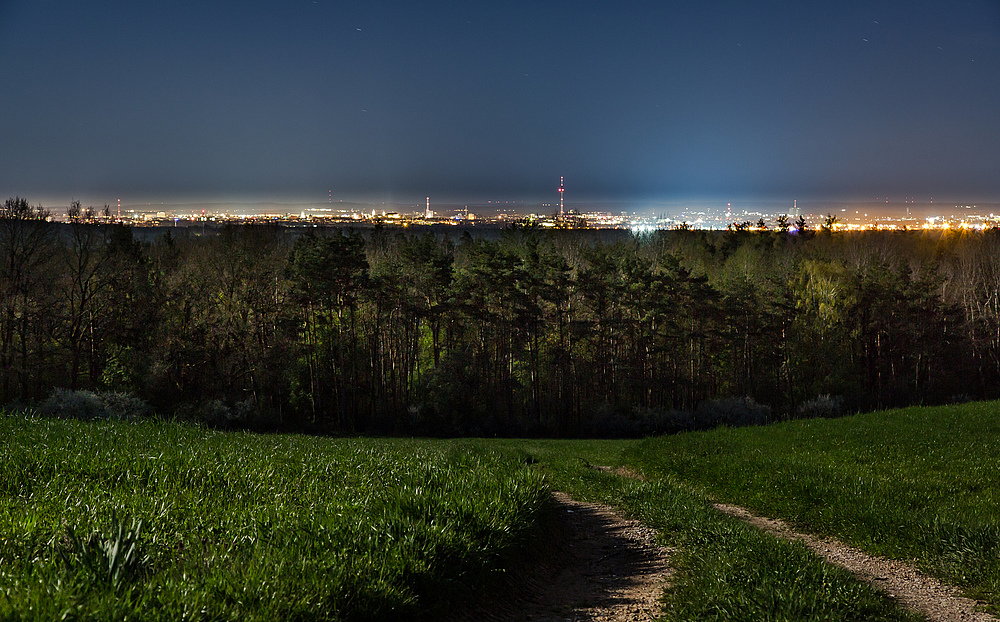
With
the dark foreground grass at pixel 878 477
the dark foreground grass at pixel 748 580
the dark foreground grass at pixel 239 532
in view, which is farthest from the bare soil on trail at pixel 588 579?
the dark foreground grass at pixel 878 477

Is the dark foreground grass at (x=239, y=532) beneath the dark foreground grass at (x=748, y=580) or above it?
above

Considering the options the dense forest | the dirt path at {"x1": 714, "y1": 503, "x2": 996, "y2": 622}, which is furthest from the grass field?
Result: the dense forest

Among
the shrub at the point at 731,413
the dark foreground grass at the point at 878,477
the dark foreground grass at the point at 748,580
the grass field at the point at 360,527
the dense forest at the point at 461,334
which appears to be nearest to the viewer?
the grass field at the point at 360,527

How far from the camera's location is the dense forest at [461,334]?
1903 inches

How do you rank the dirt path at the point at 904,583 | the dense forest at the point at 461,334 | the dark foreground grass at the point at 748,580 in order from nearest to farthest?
the dark foreground grass at the point at 748,580
the dirt path at the point at 904,583
the dense forest at the point at 461,334

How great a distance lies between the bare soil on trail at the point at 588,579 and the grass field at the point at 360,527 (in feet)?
1.04

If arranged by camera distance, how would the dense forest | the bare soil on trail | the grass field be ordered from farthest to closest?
1. the dense forest
2. the bare soil on trail
3. the grass field

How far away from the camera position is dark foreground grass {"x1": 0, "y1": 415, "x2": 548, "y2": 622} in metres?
4.71

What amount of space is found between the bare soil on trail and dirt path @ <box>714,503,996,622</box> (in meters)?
2.39

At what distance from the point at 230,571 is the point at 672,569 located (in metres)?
5.13

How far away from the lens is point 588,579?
26.0 ft

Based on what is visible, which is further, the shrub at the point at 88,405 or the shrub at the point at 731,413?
the shrub at the point at 731,413

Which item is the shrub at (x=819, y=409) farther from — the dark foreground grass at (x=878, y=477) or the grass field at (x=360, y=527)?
the grass field at (x=360, y=527)

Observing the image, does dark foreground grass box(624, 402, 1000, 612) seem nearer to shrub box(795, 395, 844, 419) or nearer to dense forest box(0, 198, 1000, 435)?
shrub box(795, 395, 844, 419)
